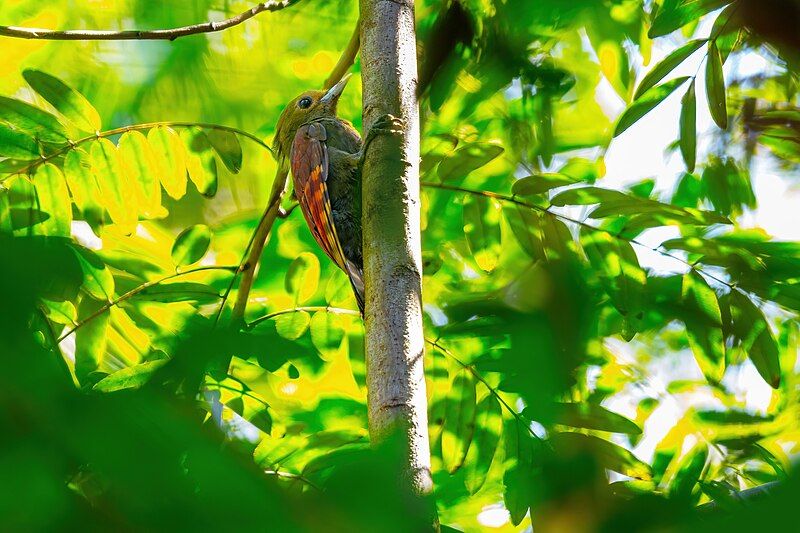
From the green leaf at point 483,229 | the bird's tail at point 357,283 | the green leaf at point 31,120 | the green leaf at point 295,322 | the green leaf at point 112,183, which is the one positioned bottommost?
the green leaf at point 295,322

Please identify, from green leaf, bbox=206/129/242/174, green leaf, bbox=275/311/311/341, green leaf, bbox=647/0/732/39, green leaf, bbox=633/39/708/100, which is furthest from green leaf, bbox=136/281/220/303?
green leaf, bbox=647/0/732/39

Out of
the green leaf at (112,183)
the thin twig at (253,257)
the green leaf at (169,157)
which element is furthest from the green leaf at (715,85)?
the green leaf at (112,183)

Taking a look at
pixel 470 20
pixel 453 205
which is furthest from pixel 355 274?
pixel 470 20

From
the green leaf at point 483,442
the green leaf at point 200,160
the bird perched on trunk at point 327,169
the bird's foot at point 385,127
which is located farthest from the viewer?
the bird perched on trunk at point 327,169

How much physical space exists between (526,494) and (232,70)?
4899 mm

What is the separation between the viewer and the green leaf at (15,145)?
120 inches

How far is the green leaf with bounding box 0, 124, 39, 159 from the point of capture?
3047 mm

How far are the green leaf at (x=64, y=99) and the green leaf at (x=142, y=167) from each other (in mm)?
133

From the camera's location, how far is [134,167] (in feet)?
10.8

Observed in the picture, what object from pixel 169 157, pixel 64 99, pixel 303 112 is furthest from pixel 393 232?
pixel 303 112

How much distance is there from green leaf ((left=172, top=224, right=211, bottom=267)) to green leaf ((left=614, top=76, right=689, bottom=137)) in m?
1.71

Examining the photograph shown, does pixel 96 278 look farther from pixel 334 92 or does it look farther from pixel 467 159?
pixel 334 92

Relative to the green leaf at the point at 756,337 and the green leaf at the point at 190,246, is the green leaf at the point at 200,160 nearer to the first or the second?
the green leaf at the point at 190,246

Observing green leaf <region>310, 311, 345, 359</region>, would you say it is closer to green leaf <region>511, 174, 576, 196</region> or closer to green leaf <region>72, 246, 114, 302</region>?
green leaf <region>72, 246, 114, 302</region>
